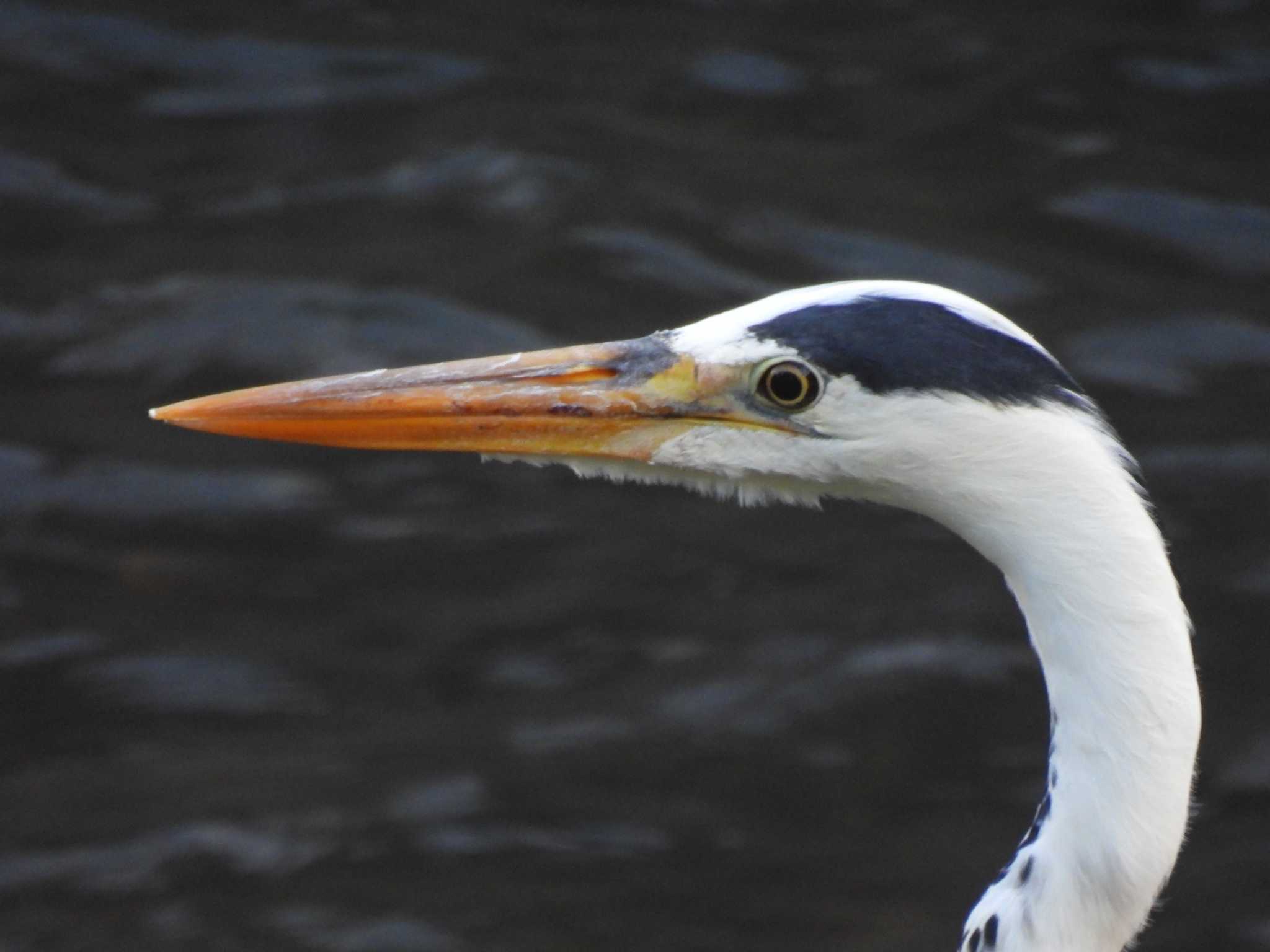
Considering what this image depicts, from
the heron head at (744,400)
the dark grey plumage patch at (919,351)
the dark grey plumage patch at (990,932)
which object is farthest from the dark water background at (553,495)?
the dark grey plumage patch at (919,351)

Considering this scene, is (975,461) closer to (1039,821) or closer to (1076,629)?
(1076,629)

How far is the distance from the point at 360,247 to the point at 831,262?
6.31 feet

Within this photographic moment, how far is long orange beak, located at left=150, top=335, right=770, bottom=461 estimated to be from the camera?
3170 mm

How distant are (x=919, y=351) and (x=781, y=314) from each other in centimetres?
26

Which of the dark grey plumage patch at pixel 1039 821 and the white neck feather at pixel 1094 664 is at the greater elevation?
the white neck feather at pixel 1094 664

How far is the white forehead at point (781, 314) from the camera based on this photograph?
115 inches

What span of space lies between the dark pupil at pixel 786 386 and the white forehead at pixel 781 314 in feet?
0.11

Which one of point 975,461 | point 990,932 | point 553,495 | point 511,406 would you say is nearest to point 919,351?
point 975,461

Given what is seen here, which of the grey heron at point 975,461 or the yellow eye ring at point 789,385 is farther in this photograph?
the yellow eye ring at point 789,385

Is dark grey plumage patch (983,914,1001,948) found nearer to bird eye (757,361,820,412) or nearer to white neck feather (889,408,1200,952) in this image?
white neck feather (889,408,1200,952)

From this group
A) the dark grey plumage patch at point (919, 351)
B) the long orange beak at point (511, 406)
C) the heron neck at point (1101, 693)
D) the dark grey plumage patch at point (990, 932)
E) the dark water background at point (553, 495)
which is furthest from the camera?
the dark water background at point (553, 495)

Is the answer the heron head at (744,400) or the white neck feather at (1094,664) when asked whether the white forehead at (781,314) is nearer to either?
the heron head at (744,400)

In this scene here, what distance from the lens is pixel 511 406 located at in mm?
3266

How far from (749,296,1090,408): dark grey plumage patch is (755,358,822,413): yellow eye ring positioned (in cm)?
3
